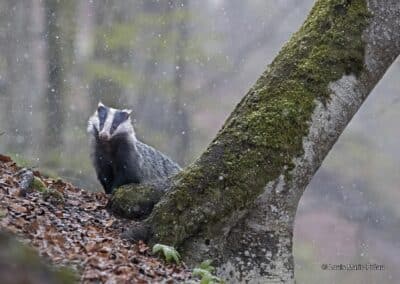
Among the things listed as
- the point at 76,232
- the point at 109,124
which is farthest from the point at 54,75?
the point at 76,232

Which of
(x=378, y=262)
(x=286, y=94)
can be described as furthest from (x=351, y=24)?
(x=378, y=262)

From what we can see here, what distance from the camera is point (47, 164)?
11.6m

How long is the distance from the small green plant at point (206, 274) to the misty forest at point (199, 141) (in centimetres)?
2

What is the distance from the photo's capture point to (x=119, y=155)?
21.1 ft

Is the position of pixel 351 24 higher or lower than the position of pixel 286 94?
higher

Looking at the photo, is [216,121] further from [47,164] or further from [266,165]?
[266,165]

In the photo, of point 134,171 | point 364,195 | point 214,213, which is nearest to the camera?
point 214,213

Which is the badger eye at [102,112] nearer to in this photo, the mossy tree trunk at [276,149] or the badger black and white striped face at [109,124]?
the badger black and white striped face at [109,124]

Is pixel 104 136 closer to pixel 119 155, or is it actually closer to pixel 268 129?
pixel 119 155

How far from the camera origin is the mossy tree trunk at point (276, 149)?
400 centimetres

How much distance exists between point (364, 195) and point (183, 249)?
35.8 feet

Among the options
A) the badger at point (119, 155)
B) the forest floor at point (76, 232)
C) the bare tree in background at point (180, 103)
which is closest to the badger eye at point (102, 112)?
the badger at point (119, 155)

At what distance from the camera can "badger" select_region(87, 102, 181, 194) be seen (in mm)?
6348

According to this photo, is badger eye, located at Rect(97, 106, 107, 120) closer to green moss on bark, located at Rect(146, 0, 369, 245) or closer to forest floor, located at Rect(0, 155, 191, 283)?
forest floor, located at Rect(0, 155, 191, 283)
